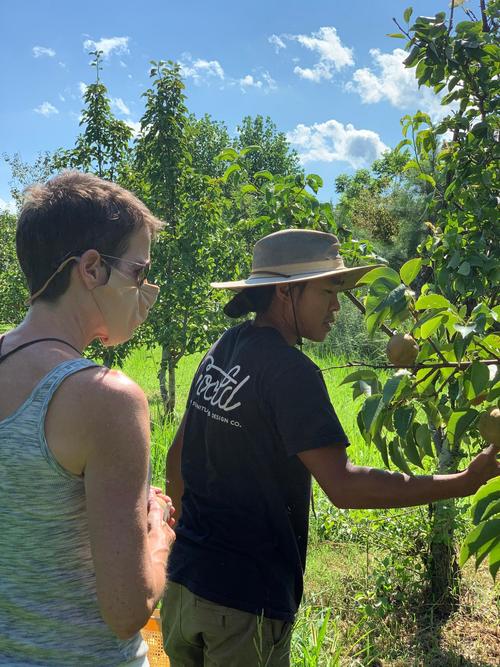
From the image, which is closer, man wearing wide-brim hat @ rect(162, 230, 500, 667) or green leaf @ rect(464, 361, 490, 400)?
green leaf @ rect(464, 361, 490, 400)

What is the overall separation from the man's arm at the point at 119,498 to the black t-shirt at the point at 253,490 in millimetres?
597

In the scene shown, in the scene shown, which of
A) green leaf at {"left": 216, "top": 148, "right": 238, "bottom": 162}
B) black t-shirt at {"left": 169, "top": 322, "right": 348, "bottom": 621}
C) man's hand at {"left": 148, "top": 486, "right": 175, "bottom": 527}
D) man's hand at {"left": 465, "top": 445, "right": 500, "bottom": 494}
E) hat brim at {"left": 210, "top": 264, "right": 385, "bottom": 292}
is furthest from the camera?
green leaf at {"left": 216, "top": 148, "right": 238, "bottom": 162}

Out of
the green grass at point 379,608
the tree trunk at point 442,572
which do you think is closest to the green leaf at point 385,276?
the green grass at point 379,608

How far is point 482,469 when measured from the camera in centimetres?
150

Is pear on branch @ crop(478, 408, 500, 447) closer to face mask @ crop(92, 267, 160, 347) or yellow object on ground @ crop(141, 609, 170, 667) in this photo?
face mask @ crop(92, 267, 160, 347)

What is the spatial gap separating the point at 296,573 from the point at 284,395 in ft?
1.75

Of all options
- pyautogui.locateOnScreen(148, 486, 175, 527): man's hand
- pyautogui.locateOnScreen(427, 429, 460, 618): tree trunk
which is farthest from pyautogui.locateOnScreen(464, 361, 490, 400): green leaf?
pyautogui.locateOnScreen(427, 429, 460, 618): tree trunk

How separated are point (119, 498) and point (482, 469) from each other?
2.91ft

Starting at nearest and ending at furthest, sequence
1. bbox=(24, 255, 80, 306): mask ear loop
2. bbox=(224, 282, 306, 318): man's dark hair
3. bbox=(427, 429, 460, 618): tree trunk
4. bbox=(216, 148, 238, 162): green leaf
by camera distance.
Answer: bbox=(24, 255, 80, 306): mask ear loop < bbox=(224, 282, 306, 318): man's dark hair < bbox=(216, 148, 238, 162): green leaf < bbox=(427, 429, 460, 618): tree trunk

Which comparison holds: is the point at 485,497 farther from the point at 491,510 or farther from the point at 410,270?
the point at 410,270

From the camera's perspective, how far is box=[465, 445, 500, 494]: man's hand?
1491 millimetres

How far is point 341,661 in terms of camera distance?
2738 mm

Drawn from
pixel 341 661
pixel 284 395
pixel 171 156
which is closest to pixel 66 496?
pixel 284 395

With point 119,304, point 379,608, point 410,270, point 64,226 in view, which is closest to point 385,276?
point 410,270
